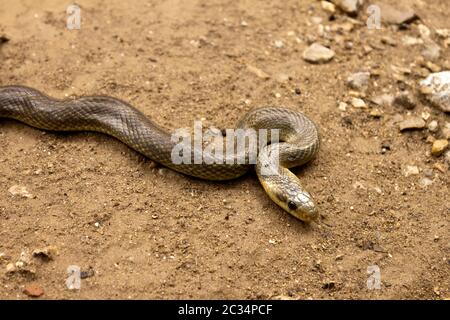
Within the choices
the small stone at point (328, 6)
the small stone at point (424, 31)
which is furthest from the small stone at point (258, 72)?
the small stone at point (424, 31)

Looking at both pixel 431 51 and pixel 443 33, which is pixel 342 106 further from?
pixel 443 33

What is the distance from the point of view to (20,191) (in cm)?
696

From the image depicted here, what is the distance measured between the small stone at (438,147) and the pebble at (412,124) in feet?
1.31

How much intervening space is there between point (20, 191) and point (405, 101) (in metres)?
5.49

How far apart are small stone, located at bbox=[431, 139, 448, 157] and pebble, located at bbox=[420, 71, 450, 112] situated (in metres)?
0.67

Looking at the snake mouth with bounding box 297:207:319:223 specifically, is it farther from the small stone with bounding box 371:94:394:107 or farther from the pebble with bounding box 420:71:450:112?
the pebble with bounding box 420:71:450:112

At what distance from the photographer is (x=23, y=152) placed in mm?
7535

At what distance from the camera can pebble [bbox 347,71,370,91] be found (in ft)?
28.5

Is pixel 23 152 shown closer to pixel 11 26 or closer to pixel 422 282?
pixel 11 26

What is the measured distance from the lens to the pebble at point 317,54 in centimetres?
908

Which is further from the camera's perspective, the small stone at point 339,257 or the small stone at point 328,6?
the small stone at point 328,6

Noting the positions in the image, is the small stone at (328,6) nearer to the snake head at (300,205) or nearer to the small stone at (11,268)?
the snake head at (300,205)


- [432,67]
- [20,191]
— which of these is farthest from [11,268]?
[432,67]

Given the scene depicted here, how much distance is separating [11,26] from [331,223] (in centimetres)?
613
